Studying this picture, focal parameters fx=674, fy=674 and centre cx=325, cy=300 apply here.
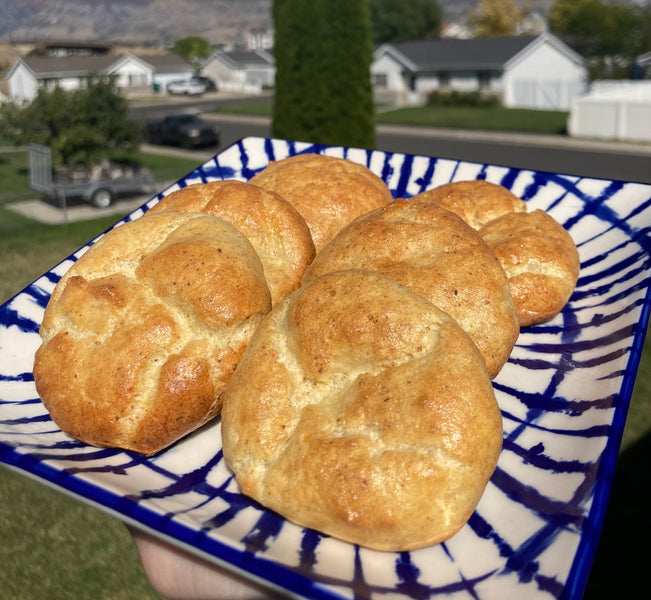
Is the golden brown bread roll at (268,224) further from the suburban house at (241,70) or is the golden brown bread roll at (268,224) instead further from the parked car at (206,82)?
the suburban house at (241,70)

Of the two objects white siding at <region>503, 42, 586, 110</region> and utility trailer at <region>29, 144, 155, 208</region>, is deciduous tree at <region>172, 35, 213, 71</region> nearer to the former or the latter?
white siding at <region>503, 42, 586, 110</region>

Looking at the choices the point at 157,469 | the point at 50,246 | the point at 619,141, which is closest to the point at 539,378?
the point at 157,469

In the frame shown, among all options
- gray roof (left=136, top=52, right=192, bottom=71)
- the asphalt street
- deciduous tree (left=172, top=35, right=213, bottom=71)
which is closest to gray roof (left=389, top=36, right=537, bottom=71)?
the asphalt street

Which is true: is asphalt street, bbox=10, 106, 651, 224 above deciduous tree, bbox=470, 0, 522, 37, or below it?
below

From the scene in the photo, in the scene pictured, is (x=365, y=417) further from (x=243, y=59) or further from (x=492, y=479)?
(x=243, y=59)

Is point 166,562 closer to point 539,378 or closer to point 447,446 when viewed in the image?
point 447,446

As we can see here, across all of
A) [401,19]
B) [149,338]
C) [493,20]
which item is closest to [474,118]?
[149,338]

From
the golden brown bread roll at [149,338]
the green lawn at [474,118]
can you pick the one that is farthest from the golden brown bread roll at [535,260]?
the green lawn at [474,118]
